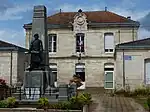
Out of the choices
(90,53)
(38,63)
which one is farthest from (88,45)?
(38,63)

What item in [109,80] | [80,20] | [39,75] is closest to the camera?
[39,75]

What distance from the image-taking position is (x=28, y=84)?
1852 centimetres

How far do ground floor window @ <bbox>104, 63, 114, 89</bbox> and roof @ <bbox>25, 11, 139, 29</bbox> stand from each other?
206 inches

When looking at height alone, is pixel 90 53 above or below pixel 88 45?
below

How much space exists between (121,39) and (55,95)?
2134cm

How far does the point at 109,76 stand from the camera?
37062 millimetres

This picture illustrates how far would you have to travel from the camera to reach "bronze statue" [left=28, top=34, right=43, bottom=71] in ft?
61.7

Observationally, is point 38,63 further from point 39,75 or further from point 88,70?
point 88,70

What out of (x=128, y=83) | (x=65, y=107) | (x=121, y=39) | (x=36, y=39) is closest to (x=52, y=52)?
(x=121, y=39)

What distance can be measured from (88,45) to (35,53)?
65.5 ft

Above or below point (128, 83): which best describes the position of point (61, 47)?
above

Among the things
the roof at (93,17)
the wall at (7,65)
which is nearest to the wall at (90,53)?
the roof at (93,17)

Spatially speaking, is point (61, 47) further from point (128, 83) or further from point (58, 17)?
point (128, 83)

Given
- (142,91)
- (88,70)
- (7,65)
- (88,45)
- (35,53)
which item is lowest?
(142,91)
